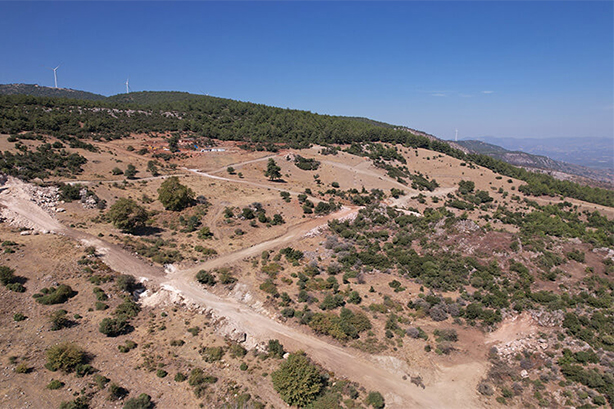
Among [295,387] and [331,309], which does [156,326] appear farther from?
[331,309]

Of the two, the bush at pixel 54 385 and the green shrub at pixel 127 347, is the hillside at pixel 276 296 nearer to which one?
the bush at pixel 54 385

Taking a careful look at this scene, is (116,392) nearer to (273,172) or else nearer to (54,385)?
(54,385)

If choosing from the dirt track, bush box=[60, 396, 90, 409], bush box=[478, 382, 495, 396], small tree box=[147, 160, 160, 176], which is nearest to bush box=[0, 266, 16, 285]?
the dirt track

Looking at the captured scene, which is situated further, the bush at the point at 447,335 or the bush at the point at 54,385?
the bush at the point at 447,335

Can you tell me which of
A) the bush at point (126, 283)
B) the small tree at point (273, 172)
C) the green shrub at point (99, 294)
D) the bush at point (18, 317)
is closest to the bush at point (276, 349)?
the bush at point (126, 283)

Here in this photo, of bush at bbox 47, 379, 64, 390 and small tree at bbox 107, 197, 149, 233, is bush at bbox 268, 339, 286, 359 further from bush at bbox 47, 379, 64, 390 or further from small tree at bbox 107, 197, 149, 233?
small tree at bbox 107, 197, 149, 233

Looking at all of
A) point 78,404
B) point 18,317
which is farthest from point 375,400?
point 18,317
